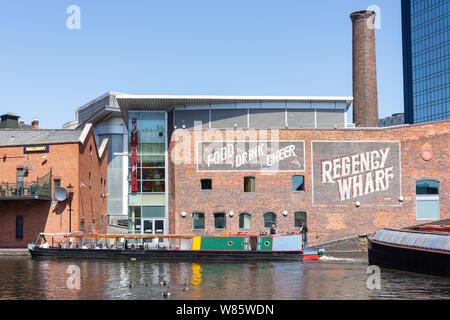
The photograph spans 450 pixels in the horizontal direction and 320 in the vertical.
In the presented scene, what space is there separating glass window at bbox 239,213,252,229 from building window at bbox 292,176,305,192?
173 inches

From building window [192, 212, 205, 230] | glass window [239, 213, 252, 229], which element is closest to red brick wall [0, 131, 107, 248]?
building window [192, 212, 205, 230]

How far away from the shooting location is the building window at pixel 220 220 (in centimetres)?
4578

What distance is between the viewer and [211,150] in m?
46.1

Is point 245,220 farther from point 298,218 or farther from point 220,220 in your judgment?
point 298,218

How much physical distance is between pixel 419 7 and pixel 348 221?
329ft

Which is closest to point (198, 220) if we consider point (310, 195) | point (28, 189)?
point (310, 195)

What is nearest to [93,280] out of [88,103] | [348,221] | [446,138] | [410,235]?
[410,235]

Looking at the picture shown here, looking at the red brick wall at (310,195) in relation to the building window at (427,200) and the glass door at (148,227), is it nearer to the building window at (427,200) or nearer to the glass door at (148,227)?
the building window at (427,200)

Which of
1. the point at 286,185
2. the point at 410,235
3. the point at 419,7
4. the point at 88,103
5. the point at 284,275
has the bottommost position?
the point at 284,275

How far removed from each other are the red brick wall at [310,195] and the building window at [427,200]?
394 millimetres

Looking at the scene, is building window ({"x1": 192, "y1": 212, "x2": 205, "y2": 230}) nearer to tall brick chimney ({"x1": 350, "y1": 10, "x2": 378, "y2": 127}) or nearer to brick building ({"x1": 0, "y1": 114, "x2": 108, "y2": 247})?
brick building ({"x1": 0, "y1": 114, "x2": 108, "y2": 247})

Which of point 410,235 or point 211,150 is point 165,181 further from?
point 410,235

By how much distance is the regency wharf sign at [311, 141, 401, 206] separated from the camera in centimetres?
4609
